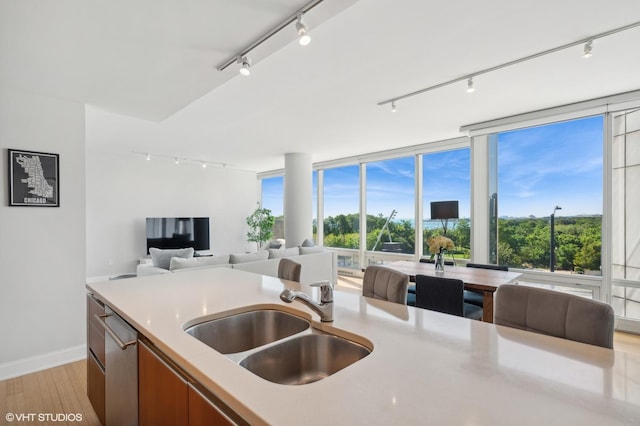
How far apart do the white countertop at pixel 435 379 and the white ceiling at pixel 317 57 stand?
1672mm

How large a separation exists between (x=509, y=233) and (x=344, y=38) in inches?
148

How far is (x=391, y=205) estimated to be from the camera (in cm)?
654

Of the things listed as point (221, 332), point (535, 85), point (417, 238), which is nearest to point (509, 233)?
point (417, 238)

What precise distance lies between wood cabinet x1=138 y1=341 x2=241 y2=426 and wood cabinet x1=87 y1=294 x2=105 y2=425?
0.70m

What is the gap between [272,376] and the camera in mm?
1145

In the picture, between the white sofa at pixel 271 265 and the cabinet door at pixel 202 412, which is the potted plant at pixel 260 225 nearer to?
the white sofa at pixel 271 265

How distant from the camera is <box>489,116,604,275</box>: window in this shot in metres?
3.87

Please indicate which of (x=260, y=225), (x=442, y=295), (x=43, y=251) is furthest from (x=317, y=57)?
(x=260, y=225)

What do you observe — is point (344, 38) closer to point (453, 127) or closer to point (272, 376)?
point (272, 376)

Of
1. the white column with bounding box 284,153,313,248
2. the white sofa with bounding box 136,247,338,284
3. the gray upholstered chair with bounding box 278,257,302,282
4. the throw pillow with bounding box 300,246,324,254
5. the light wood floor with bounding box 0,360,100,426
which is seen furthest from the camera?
the white column with bounding box 284,153,313,248

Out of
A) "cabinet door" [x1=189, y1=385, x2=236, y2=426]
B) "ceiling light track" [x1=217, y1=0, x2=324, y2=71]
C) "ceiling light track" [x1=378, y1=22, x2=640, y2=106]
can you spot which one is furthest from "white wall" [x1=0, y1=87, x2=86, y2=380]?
"ceiling light track" [x1=378, y1=22, x2=640, y2=106]

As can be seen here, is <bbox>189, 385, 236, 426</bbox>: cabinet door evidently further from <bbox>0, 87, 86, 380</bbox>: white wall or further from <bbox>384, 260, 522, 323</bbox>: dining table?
<bbox>0, 87, 86, 380</bbox>: white wall

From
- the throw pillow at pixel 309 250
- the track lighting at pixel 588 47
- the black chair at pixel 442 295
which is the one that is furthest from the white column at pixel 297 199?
the track lighting at pixel 588 47

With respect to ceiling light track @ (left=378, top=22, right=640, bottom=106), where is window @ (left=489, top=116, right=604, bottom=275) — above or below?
below
